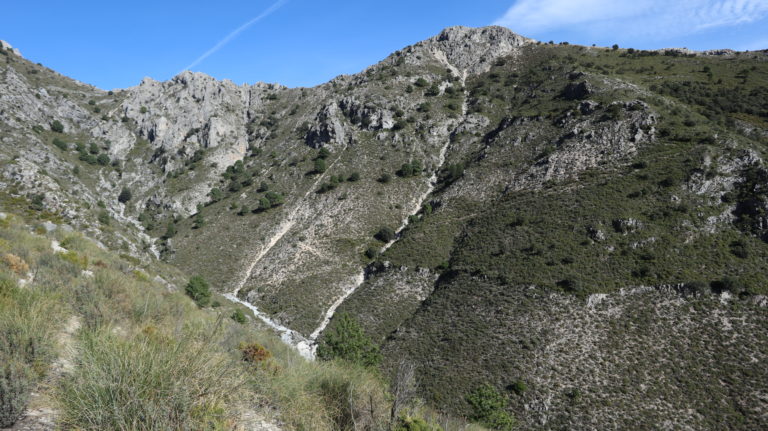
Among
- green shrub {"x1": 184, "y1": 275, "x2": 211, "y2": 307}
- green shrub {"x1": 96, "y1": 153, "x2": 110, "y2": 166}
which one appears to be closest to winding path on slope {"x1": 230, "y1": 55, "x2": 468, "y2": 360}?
green shrub {"x1": 184, "y1": 275, "x2": 211, "y2": 307}

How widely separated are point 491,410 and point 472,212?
32666 mm

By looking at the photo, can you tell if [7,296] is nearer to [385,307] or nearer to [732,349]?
[385,307]

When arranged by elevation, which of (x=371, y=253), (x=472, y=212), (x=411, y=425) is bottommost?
(x=371, y=253)

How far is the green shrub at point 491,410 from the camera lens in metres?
22.7

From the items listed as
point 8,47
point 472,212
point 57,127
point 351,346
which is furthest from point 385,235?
point 8,47

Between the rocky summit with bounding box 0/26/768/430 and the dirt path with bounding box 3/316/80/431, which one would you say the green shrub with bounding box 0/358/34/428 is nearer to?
the dirt path with bounding box 3/316/80/431

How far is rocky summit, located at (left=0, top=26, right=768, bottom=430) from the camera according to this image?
26547mm

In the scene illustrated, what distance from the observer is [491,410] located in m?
23.3

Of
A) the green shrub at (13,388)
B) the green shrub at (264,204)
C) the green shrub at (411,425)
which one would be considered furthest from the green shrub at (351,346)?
the green shrub at (264,204)

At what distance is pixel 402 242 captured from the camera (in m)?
51.8

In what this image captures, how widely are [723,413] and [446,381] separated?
18.3 meters

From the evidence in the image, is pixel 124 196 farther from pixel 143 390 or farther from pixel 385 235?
pixel 143 390

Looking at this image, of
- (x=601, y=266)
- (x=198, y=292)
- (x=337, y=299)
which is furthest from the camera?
(x=337, y=299)

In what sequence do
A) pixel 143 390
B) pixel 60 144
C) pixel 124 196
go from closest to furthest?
pixel 143 390 < pixel 60 144 < pixel 124 196
